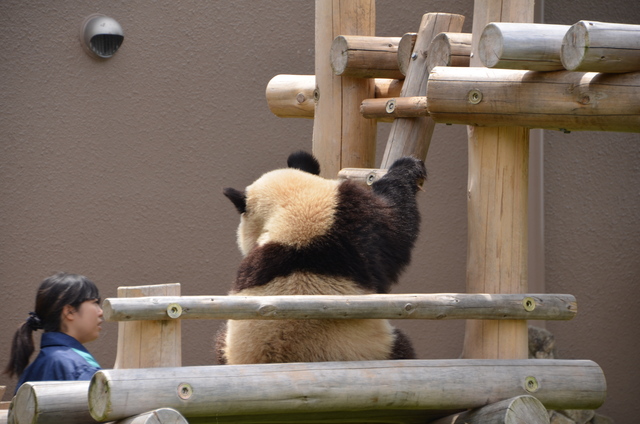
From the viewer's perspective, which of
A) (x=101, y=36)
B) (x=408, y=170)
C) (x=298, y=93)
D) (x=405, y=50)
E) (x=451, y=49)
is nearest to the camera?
(x=408, y=170)

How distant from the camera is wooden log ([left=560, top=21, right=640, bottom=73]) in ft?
9.73

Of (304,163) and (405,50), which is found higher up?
(405,50)

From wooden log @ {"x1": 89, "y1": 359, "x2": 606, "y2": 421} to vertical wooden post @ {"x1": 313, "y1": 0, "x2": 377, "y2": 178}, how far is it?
1516 mm

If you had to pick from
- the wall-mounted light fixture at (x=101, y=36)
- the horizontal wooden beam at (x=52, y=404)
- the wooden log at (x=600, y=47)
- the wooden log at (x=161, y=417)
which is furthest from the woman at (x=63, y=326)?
the wall-mounted light fixture at (x=101, y=36)

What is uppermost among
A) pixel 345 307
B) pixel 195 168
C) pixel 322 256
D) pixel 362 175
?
pixel 195 168

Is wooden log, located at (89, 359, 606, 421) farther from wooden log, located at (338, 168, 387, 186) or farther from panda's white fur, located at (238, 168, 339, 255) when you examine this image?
wooden log, located at (338, 168, 387, 186)

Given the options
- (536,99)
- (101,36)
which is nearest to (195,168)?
(101,36)

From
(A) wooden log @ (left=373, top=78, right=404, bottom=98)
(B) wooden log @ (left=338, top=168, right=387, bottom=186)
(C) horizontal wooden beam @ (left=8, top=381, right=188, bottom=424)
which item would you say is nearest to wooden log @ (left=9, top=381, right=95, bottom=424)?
(C) horizontal wooden beam @ (left=8, top=381, right=188, bottom=424)

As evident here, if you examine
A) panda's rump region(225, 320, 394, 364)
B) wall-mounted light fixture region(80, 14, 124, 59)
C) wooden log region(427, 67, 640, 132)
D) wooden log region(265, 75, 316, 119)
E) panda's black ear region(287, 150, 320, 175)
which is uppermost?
wall-mounted light fixture region(80, 14, 124, 59)

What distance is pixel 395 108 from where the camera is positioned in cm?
402

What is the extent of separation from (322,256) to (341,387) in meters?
0.61

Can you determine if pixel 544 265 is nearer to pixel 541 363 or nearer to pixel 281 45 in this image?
pixel 281 45

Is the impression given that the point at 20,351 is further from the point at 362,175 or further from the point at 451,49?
the point at 451,49

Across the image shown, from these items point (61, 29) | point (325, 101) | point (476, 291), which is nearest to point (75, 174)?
point (61, 29)
